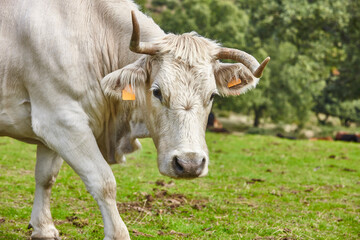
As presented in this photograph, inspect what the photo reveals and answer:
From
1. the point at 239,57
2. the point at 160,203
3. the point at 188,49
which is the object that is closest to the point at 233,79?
the point at 239,57

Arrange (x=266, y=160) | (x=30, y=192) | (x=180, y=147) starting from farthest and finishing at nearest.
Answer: (x=266, y=160), (x=30, y=192), (x=180, y=147)

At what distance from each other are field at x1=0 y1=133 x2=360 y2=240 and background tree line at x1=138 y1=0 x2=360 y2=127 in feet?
33.5

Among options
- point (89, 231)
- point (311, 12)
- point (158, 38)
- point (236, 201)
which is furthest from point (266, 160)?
point (311, 12)

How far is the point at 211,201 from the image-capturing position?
7312 mm

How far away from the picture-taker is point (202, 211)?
22.0 ft

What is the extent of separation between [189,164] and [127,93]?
0.96m

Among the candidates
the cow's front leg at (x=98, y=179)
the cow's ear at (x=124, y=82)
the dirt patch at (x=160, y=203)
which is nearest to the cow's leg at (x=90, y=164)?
the cow's front leg at (x=98, y=179)

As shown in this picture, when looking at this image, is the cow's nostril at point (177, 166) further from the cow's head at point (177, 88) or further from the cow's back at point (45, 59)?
the cow's back at point (45, 59)

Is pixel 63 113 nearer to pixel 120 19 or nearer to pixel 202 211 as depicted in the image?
pixel 120 19

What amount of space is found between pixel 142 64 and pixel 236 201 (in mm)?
3594

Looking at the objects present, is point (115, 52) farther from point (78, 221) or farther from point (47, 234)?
point (78, 221)

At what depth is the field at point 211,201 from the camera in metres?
5.79

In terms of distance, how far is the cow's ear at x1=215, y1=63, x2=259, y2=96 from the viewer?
4.81 meters

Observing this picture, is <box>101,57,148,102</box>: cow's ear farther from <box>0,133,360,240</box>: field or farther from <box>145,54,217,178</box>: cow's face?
<box>0,133,360,240</box>: field
